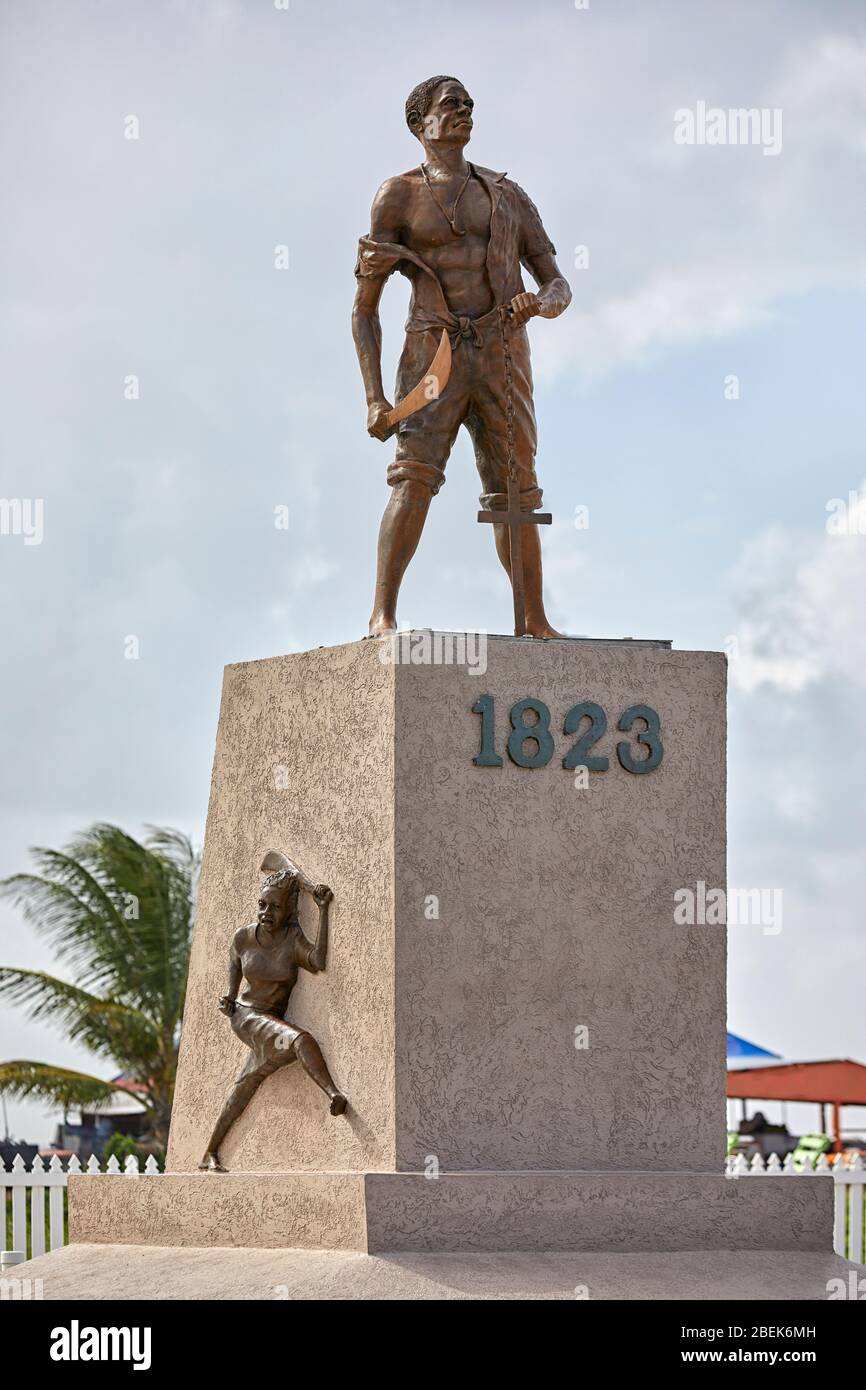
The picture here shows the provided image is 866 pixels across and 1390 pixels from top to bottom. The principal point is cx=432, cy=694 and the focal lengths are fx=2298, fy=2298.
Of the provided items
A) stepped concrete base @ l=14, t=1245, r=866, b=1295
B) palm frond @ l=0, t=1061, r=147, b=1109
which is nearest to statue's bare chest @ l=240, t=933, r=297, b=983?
stepped concrete base @ l=14, t=1245, r=866, b=1295

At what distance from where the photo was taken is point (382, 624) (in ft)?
28.6

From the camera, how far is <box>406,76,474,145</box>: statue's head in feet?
28.9

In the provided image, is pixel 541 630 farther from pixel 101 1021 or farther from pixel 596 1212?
pixel 101 1021

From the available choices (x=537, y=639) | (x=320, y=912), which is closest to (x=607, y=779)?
(x=537, y=639)

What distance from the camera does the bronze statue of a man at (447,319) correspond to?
8844 millimetres

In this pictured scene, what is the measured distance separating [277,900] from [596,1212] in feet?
5.33

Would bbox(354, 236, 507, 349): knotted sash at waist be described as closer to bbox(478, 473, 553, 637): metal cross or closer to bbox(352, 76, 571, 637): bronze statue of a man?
bbox(352, 76, 571, 637): bronze statue of a man

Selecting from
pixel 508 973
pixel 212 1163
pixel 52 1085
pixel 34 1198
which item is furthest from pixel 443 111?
pixel 52 1085

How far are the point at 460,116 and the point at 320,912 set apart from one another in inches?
122

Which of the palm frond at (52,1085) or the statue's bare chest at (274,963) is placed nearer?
the statue's bare chest at (274,963)

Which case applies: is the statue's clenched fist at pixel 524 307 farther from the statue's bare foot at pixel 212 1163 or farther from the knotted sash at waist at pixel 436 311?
the statue's bare foot at pixel 212 1163

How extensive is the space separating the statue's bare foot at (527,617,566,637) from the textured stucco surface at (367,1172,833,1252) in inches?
84.1

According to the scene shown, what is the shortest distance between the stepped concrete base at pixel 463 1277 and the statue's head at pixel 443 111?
13.8ft

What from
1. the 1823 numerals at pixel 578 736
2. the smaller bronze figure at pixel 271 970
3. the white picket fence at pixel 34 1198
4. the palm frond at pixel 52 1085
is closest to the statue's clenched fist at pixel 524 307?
the 1823 numerals at pixel 578 736
